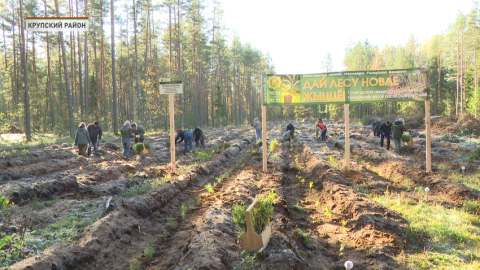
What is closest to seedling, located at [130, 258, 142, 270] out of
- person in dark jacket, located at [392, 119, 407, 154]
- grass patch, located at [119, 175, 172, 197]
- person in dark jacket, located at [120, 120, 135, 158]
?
grass patch, located at [119, 175, 172, 197]

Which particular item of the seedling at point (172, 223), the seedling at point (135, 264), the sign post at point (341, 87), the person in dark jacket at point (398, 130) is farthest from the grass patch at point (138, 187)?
the person in dark jacket at point (398, 130)

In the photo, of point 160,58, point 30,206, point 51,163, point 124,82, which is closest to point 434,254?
point 30,206

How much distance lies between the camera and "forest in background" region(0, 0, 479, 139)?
28750 mm

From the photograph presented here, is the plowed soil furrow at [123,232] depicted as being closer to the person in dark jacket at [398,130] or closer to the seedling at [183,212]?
the seedling at [183,212]

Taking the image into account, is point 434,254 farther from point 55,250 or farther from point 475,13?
point 475,13

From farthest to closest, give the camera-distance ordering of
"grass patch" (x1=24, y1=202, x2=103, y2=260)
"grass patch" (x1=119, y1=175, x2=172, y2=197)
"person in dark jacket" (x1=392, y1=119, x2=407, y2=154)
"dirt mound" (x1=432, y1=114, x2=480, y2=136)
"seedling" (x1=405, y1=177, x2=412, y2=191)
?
"dirt mound" (x1=432, y1=114, x2=480, y2=136) < "person in dark jacket" (x1=392, y1=119, x2=407, y2=154) < "seedling" (x1=405, y1=177, x2=412, y2=191) < "grass patch" (x1=119, y1=175, x2=172, y2=197) < "grass patch" (x1=24, y1=202, x2=103, y2=260)

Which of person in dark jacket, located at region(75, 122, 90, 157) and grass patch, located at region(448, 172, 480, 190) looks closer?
grass patch, located at region(448, 172, 480, 190)

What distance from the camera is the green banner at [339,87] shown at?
8789 millimetres

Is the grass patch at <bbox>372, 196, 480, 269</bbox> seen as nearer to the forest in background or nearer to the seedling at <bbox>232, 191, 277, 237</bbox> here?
the seedling at <bbox>232, 191, 277, 237</bbox>

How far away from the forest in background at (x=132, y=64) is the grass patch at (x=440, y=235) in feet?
39.1

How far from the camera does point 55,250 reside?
4184 mm

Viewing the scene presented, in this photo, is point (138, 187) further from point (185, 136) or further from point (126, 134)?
point (185, 136)

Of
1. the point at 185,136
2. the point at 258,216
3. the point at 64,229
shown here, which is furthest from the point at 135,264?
the point at 185,136

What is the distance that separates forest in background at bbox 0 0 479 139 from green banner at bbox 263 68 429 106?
7.67m
